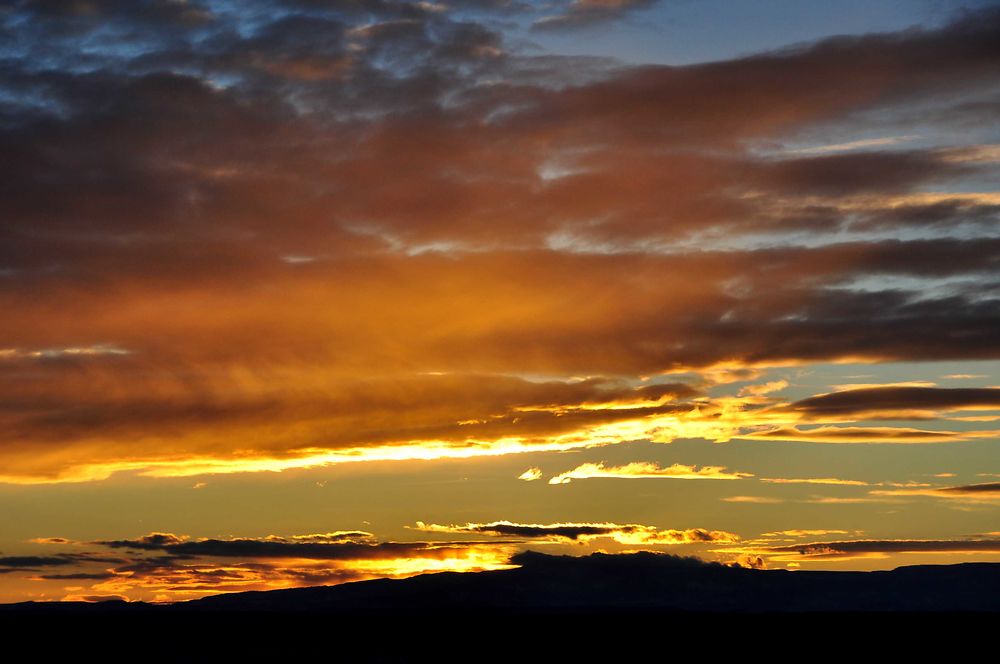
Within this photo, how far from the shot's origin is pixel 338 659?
18000cm

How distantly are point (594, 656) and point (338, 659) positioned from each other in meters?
44.8

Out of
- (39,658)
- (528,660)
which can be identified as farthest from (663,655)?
(39,658)

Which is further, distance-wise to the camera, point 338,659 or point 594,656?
point 594,656

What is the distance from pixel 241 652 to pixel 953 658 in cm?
11329

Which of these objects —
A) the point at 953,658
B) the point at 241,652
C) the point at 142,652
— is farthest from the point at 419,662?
the point at 953,658

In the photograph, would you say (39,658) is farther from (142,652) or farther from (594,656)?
(594,656)

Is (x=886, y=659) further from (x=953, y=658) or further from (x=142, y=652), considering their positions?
(x=142, y=652)

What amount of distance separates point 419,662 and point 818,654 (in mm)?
67128

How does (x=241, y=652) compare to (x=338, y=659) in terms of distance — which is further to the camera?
(x=241, y=652)

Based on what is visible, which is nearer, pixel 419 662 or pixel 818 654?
pixel 419 662

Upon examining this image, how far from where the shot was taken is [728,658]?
634ft

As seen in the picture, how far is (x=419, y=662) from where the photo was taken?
181000mm

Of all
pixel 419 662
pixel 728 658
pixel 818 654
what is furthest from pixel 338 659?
pixel 818 654

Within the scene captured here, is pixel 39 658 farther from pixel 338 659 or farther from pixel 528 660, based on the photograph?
pixel 528 660
